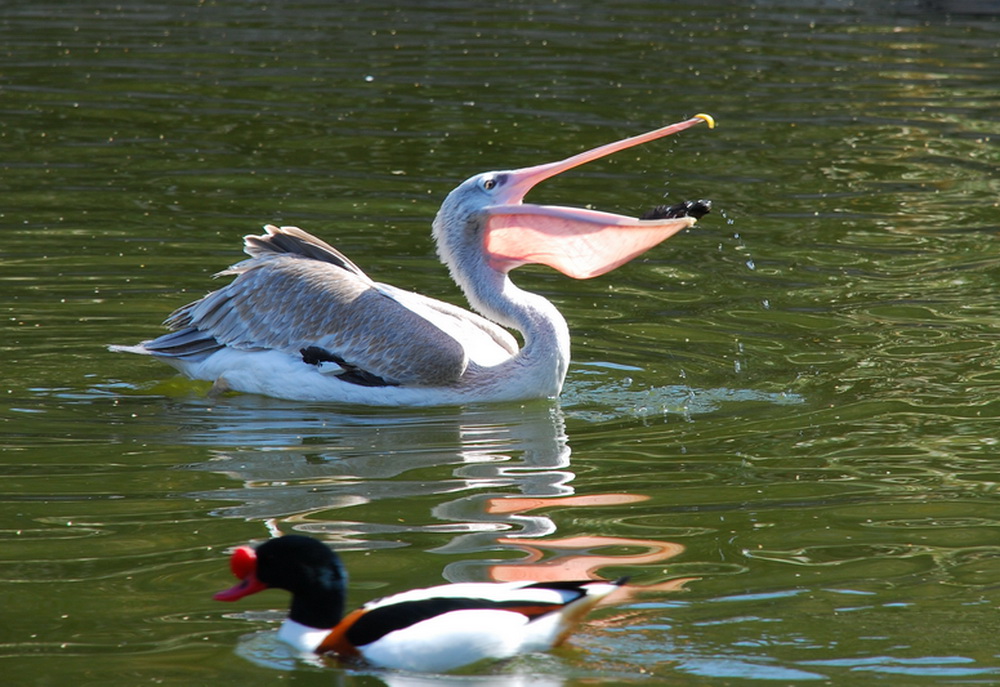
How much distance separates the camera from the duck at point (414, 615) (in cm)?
401

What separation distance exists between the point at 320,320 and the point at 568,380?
3.75 ft

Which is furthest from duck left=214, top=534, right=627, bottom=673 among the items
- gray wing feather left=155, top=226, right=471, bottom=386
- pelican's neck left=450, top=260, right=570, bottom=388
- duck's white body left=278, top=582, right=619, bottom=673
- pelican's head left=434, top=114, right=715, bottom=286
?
pelican's head left=434, top=114, right=715, bottom=286

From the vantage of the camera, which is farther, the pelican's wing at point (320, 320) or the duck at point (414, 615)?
the pelican's wing at point (320, 320)

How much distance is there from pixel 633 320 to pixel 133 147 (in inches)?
196

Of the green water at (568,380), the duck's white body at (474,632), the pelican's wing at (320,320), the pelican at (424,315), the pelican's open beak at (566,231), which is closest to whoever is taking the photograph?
the duck's white body at (474,632)

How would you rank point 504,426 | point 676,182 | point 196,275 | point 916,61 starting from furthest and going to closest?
point 916,61
point 676,182
point 196,275
point 504,426

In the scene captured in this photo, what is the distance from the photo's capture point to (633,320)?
8.01 m

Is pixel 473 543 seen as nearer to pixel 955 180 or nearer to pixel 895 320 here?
pixel 895 320

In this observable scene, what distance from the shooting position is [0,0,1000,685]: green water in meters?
4.43

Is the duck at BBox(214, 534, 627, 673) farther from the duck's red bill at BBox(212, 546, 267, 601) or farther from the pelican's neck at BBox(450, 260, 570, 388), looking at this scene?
the pelican's neck at BBox(450, 260, 570, 388)

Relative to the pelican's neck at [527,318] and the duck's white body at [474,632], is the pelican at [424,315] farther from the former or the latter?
the duck's white body at [474,632]

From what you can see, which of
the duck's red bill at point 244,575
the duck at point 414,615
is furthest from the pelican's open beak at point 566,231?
the duck's red bill at point 244,575

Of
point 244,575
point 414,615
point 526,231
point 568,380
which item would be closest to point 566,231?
point 526,231

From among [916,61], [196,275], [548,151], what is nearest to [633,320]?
[196,275]
